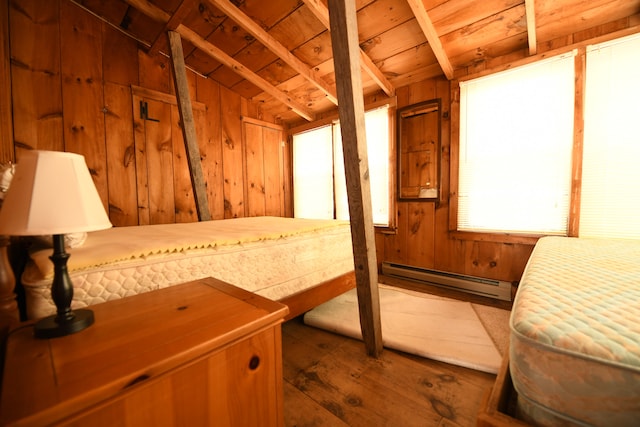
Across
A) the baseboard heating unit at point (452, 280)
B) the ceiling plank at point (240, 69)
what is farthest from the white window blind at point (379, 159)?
the ceiling plank at point (240, 69)

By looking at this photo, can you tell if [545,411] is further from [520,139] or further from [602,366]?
[520,139]

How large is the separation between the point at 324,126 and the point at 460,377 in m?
3.10

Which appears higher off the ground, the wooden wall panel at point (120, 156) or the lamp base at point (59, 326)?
the wooden wall panel at point (120, 156)

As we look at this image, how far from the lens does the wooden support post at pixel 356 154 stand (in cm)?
121

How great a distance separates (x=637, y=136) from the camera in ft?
5.53

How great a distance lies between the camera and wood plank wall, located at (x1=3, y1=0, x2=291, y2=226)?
2.05m

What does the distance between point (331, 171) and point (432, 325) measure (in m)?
2.32

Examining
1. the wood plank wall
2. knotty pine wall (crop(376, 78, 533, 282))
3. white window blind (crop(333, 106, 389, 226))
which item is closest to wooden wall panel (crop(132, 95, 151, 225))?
the wood plank wall

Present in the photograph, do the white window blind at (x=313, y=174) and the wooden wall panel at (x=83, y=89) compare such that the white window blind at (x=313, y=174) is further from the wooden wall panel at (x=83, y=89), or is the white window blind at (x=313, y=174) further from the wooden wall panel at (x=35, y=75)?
the wooden wall panel at (x=35, y=75)

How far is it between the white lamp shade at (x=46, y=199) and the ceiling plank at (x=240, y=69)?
2.49 meters

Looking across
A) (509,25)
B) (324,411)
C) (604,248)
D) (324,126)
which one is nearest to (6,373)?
(324,411)

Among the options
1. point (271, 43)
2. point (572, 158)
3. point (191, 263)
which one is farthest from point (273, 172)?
point (572, 158)

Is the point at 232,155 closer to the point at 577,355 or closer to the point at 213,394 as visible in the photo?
the point at 213,394

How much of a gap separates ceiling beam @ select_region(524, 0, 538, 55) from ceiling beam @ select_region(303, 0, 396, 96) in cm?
117
